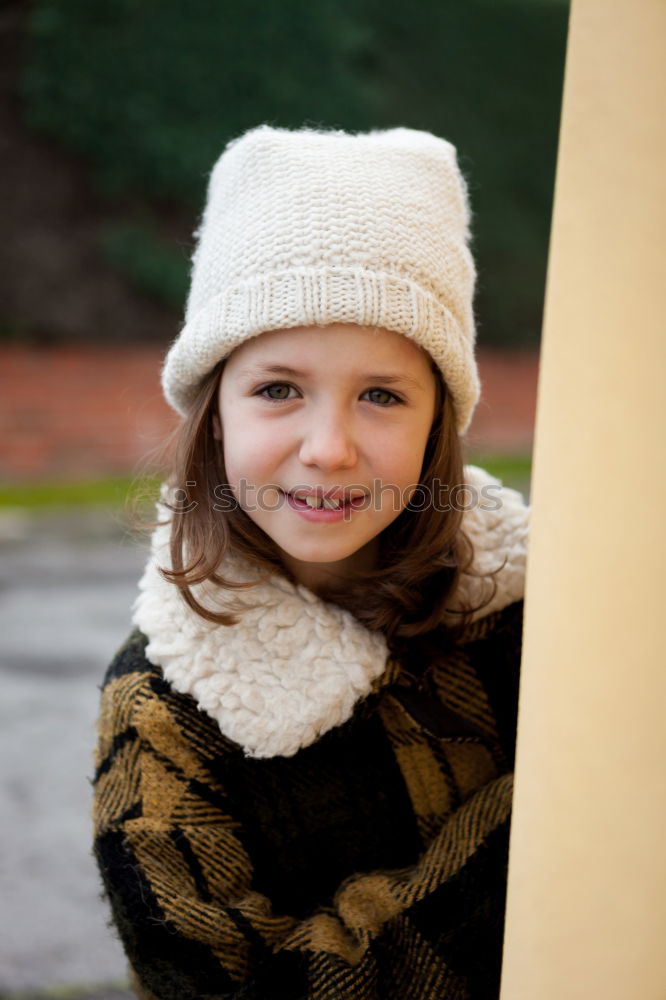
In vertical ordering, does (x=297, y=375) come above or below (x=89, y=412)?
below

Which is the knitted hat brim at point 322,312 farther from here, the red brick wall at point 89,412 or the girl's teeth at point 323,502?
the red brick wall at point 89,412

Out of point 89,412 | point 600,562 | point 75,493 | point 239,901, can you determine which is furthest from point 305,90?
point 600,562

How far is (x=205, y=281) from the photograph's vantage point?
4.00 ft

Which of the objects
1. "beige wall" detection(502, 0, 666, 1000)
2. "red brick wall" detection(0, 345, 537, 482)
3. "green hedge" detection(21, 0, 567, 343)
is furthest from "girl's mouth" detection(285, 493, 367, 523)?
"green hedge" detection(21, 0, 567, 343)

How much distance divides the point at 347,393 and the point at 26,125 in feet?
24.1

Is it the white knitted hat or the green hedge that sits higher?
the green hedge

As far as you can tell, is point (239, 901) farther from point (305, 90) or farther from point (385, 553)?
point (305, 90)

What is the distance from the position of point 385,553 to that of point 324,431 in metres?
0.31

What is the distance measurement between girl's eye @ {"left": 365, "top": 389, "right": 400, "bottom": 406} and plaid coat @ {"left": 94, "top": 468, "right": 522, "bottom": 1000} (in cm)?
29

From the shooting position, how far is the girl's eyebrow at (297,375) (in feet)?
3.69

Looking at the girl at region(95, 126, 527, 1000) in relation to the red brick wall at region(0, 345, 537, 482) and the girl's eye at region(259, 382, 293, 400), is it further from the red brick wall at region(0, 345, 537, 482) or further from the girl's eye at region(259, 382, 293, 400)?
the red brick wall at region(0, 345, 537, 482)

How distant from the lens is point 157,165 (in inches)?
305

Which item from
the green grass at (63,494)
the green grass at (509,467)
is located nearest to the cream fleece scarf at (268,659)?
the green grass at (63,494)

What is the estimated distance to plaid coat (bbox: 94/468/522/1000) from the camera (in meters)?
1.10
